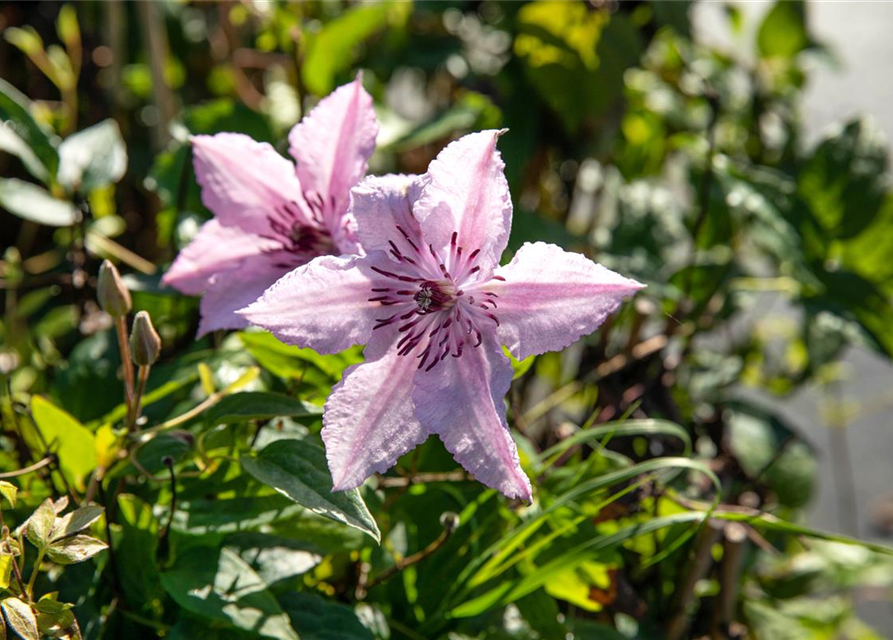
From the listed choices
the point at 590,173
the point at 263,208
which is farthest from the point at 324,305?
the point at 590,173

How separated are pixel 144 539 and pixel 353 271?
0.22 meters

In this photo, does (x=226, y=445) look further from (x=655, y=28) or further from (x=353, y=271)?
(x=655, y=28)

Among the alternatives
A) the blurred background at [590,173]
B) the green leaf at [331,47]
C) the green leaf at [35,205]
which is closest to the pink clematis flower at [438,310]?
the blurred background at [590,173]

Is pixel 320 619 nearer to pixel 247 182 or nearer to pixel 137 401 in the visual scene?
pixel 137 401

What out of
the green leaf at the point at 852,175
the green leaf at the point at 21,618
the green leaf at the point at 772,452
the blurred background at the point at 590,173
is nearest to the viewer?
the green leaf at the point at 21,618

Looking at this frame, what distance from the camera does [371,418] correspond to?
53 cm

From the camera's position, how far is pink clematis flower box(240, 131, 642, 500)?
52 cm

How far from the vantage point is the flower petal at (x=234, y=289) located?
0.65 metres

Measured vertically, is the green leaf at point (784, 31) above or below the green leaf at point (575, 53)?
below

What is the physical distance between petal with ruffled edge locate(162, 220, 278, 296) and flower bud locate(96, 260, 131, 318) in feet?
0.29

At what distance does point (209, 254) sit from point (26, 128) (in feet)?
0.84

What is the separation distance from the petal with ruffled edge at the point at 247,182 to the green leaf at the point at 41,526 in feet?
0.81

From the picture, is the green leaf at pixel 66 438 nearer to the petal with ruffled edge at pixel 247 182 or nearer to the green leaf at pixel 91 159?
the petal with ruffled edge at pixel 247 182

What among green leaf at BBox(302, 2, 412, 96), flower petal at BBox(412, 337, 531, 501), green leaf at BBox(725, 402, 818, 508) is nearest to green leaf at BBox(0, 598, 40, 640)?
flower petal at BBox(412, 337, 531, 501)
